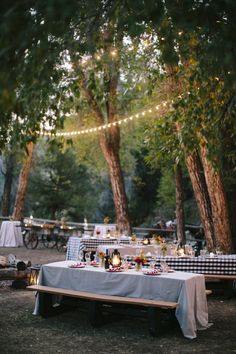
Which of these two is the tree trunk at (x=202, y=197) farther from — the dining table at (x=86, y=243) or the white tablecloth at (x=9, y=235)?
the white tablecloth at (x=9, y=235)

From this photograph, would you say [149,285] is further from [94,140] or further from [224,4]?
[94,140]

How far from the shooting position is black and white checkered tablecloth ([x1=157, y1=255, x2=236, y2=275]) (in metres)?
10.6

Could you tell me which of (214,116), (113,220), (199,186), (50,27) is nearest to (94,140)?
(113,220)

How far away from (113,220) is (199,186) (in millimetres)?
22408

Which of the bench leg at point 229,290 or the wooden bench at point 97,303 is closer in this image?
the wooden bench at point 97,303

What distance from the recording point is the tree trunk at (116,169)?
18875 millimetres

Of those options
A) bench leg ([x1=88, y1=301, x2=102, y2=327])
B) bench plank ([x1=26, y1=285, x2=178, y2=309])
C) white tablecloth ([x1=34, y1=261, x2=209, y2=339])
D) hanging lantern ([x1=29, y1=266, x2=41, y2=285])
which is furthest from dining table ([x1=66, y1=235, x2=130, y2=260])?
bench leg ([x1=88, y1=301, x2=102, y2=327])

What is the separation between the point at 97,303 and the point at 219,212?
18.4ft

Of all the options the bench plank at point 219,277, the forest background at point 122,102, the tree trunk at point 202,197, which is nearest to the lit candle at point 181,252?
the bench plank at point 219,277

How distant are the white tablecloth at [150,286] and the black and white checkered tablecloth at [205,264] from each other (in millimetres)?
2321

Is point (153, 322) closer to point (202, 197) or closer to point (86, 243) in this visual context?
point (202, 197)

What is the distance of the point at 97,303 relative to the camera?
819 centimetres

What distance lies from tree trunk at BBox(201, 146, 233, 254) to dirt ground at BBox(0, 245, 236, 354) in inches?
132

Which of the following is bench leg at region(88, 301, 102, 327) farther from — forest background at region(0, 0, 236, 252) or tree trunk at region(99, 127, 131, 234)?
tree trunk at region(99, 127, 131, 234)
